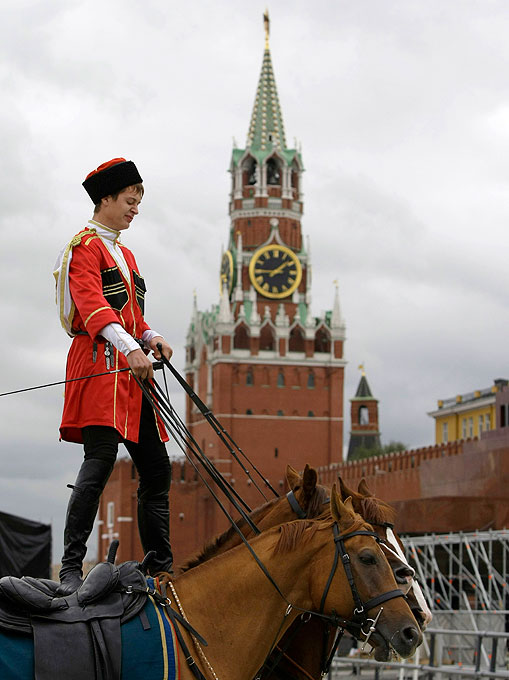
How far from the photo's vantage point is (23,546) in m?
13.8

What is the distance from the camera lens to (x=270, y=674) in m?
4.96

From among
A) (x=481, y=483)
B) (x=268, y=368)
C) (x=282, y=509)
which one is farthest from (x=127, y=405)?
(x=268, y=368)

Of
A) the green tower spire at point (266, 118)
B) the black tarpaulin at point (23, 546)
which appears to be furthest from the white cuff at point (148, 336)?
the green tower spire at point (266, 118)

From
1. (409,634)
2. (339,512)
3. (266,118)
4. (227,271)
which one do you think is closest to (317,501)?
(339,512)

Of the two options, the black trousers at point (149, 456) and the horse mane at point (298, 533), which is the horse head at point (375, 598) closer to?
the horse mane at point (298, 533)

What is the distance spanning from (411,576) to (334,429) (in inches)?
2594

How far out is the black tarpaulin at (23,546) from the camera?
1345 cm

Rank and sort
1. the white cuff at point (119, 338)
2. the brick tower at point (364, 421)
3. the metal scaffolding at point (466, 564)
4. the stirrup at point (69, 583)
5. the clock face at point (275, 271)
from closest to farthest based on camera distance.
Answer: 1. the stirrup at point (69, 583)
2. the white cuff at point (119, 338)
3. the metal scaffolding at point (466, 564)
4. the clock face at point (275, 271)
5. the brick tower at point (364, 421)

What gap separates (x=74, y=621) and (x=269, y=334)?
223ft

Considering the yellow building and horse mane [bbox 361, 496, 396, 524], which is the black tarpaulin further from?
the yellow building

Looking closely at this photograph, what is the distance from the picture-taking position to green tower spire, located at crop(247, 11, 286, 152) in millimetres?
73812

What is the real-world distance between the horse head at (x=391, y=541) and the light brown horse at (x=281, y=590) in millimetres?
599

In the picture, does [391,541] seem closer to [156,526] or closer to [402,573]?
[402,573]

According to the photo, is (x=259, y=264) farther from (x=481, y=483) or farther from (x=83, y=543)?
(x=83, y=543)
